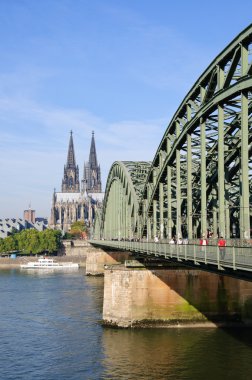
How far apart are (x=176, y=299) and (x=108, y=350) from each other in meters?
9.90

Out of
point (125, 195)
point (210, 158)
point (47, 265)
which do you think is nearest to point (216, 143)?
point (210, 158)

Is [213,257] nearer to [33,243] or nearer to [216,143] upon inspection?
Answer: [216,143]

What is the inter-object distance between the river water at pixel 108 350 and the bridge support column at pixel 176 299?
1.57 meters

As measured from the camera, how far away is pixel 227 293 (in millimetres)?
49781

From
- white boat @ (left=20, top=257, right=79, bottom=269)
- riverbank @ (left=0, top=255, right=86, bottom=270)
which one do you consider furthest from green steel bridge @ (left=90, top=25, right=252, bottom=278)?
riverbank @ (left=0, top=255, right=86, bottom=270)

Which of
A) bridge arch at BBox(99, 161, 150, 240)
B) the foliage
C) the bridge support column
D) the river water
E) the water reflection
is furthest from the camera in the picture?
the foliage

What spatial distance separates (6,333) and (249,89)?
29.7m

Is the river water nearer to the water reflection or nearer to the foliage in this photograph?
the water reflection

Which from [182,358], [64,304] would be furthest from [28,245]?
[182,358]

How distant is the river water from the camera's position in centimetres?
3578

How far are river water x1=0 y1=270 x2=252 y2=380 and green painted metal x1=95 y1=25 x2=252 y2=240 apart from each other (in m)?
8.15

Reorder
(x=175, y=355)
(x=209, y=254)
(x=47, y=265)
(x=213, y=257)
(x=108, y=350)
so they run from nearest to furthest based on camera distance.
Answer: (x=213, y=257), (x=209, y=254), (x=175, y=355), (x=108, y=350), (x=47, y=265)

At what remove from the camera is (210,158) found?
43281 millimetres

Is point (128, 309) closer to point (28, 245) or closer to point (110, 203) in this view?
point (110, 203)
